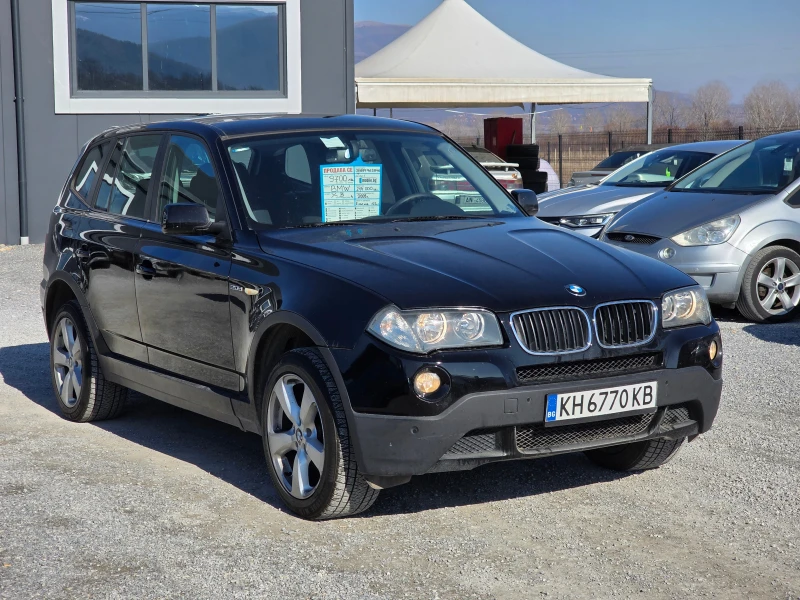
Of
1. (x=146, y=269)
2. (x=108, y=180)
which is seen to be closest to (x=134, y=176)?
(x=108, y=180)

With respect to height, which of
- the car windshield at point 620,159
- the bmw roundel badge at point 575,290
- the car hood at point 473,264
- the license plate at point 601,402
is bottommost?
the license plate at point 601,402

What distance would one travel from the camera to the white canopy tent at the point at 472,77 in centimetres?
2436

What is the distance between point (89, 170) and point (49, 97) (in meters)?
10.9

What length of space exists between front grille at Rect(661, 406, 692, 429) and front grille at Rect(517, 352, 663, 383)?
0.80ft

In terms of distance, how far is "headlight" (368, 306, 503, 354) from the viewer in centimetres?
425

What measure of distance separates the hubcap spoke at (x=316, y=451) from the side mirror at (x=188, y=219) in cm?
121

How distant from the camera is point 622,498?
495 centimetres

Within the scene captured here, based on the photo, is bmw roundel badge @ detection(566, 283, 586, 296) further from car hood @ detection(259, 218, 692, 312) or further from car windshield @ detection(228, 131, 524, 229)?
car windshield @ detection(228, 131, 524, 229)

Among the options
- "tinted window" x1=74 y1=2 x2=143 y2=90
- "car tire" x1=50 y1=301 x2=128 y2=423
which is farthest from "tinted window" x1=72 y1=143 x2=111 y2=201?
"tinted window" x1=74 y1=2 x2=143 y2=90

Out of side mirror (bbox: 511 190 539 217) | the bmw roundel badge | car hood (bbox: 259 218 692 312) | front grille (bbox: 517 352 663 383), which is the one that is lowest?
front grille (bbox: 517 352 663 383)

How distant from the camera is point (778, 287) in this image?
9.72 meters

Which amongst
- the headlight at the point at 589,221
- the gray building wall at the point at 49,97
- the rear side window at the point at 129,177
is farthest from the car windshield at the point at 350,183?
the gray building wall at the point at 49,97

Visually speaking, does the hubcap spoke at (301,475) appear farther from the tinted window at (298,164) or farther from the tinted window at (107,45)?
the tinted window at (107,45)

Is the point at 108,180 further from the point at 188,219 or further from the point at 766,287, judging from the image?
the point at 766,287
